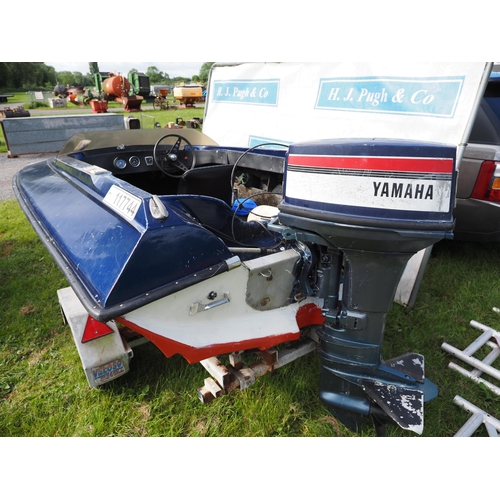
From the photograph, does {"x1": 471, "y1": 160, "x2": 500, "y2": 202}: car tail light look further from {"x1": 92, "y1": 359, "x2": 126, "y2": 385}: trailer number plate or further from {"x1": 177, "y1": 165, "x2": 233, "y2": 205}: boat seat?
{"x1": 92, "y1": 359, "x2": 126, "y2": 385}: trailer number plate

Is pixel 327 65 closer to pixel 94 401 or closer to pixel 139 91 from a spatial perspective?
pixel 94 401

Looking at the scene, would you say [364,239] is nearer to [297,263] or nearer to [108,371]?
[297,263]

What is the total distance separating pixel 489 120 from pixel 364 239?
227 centimetres

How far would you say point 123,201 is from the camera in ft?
5.54

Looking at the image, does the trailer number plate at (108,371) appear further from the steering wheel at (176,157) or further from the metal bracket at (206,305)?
the steering wheel at (176,157)

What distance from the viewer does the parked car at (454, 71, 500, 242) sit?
2.71 meters

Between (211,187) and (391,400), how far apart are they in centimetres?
184

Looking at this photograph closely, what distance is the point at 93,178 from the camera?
2.05 meters

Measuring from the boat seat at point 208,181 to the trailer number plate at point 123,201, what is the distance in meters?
0.83

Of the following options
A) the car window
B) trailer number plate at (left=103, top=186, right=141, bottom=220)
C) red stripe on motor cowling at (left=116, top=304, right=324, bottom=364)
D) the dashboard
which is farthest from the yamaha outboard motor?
the car window

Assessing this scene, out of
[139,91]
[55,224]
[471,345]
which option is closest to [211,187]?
[55,224]

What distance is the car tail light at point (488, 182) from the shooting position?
2678 millimetres

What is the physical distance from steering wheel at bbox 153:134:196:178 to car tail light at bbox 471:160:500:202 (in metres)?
2.20

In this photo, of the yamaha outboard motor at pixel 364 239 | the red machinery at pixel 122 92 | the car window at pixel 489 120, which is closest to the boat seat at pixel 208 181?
the yamaha outboard motor at pixel 364 239
